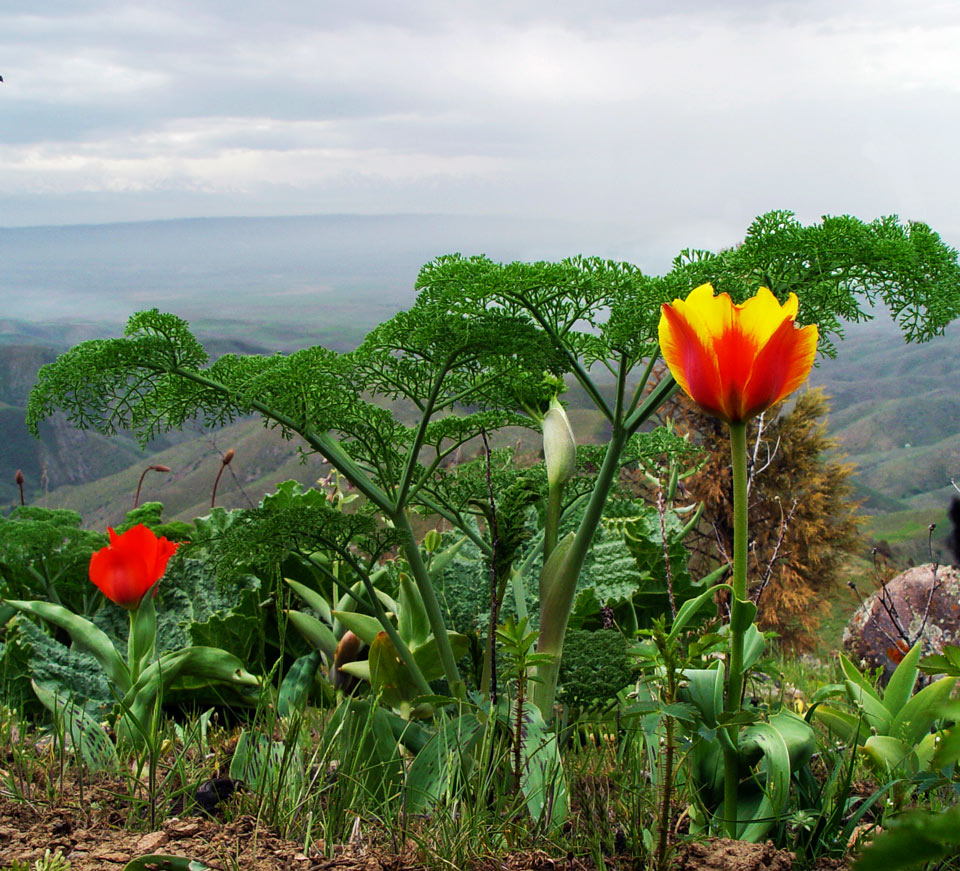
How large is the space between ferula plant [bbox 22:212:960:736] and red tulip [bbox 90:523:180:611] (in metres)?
0.34

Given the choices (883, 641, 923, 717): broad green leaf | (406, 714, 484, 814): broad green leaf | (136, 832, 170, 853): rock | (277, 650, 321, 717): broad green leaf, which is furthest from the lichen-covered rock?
(136, 832, 170, 853): rock

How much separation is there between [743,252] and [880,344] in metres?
96.1

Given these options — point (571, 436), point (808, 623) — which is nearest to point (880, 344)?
point (808, 623)

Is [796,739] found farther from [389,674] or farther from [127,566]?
[127,566]

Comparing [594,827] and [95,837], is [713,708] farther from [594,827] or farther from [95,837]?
[95,837]

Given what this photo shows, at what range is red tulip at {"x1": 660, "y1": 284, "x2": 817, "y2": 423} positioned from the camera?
51.7 inches

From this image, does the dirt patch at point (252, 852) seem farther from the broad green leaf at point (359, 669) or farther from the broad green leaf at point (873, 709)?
the broad green leaf at point (359, 669)

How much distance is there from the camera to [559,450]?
2.32 meters

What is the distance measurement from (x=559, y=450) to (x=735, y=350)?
1.04 m

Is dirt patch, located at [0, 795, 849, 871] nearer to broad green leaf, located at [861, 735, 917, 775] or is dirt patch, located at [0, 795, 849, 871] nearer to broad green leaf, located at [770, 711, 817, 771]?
broad green leaf, located at [770, 711, 817, 771]

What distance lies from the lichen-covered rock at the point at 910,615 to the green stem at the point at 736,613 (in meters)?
3.28

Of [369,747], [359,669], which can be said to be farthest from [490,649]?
[359,669]

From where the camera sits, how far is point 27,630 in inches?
109

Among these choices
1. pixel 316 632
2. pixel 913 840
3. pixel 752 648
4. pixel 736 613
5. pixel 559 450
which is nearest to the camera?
pixel 913 840
